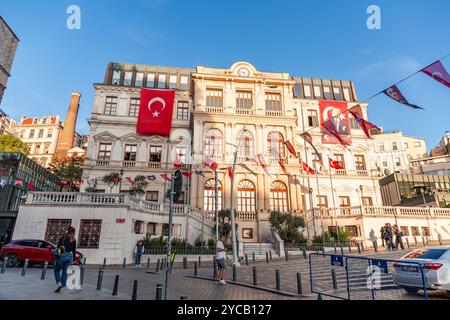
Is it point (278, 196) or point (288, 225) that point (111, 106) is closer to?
point (278, 196)

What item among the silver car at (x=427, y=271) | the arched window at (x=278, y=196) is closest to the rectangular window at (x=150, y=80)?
the arched window at (x=278, y=196)

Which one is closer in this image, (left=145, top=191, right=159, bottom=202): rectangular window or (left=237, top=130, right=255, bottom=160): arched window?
(left=145, top=191, right=159, bottom=202): rectangular window

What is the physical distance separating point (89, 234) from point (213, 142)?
17.1m

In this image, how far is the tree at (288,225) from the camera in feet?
80.6

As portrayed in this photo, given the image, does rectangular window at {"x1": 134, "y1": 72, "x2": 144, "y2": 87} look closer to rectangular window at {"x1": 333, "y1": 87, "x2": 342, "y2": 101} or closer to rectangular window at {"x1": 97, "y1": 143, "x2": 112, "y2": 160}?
rectangular window at {"x1": 97, "y1": 143, "x2": 112, "y2": 160}

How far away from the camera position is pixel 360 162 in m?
36.3

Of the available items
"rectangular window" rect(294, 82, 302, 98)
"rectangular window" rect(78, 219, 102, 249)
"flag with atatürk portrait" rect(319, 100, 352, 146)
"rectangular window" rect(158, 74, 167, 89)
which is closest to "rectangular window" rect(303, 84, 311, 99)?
→ "rectangular window" rect(294, 82, 302, 98)

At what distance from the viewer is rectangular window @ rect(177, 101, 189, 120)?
36031 millimetres

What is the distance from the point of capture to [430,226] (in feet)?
87.5

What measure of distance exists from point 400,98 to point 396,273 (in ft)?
25.1

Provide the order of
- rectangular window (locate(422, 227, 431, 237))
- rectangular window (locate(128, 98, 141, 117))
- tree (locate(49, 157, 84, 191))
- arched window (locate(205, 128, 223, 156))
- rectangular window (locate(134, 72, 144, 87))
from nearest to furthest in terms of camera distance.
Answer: rectangular window (locate(422, 227, 431, 237))
arched window (locate(205, 128, 223, 156))
rectangular window (locate(128, 98, 141, 117))
rectangular window (locate(134, 72, 144, 87))
tree (locate(49, 157, 84, 191))

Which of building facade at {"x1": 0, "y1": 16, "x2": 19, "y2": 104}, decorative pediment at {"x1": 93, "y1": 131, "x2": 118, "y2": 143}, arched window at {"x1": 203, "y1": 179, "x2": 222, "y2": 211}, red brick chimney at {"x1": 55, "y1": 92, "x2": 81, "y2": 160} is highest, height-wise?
red brick chimney at {"x1": 55, "y1": 92, "x2": 81, "y2": 160}

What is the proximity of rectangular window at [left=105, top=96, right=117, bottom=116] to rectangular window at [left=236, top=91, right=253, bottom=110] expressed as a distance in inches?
634
